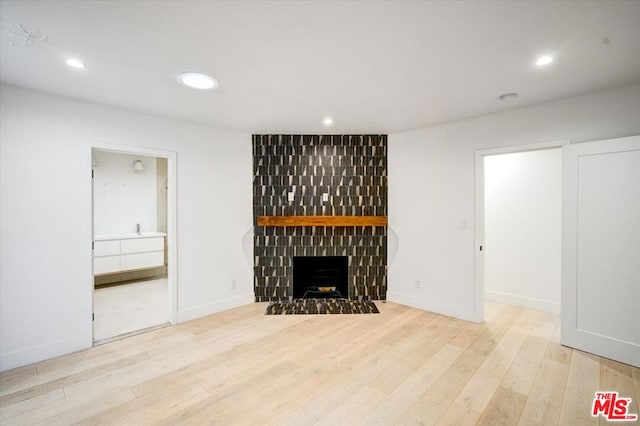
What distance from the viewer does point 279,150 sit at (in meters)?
4.12

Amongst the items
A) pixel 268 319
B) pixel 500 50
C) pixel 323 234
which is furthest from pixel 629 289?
pixel 268 319

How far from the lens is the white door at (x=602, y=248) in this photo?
244 cm

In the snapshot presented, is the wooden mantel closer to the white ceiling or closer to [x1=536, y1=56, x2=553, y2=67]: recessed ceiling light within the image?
the white ceiling

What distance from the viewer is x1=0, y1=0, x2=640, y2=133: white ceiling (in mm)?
1521

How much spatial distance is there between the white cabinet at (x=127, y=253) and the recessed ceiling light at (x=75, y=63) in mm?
3451

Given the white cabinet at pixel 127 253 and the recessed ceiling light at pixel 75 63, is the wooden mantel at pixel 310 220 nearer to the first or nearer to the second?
the recessed ceiling light at pixel 75 63

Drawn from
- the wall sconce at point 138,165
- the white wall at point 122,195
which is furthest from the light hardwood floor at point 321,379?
the wall sconce at point 138,165

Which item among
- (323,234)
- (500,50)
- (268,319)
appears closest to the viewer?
(500,50)

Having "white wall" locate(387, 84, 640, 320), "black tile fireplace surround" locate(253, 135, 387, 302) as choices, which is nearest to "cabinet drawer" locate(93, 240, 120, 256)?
"black tile fireplace surround" locate(253, 135, 387, 302)

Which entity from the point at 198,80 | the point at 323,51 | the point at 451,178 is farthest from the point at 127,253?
the point at 451,178

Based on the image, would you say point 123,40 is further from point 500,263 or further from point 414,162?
point 500,263

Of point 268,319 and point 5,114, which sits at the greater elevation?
point 5,114

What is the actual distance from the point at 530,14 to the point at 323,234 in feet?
10.6

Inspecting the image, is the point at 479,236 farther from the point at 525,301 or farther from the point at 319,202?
the point at 319,202
